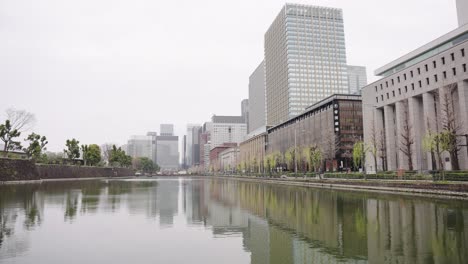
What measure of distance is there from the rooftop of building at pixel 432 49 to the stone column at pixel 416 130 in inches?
345

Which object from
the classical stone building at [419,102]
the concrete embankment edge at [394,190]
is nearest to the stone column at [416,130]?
the classical stone building at [419,102]

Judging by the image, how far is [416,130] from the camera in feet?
216

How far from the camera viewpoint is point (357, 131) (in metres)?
96.8

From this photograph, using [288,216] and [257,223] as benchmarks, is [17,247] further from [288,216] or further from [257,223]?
[288,216]

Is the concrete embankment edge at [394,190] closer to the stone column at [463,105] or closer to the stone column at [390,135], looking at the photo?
the stone column at [463,105]

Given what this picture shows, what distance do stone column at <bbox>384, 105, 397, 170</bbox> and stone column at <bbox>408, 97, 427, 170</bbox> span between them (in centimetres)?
642

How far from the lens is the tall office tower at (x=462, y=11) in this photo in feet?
227

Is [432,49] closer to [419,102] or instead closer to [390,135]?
[419,102]

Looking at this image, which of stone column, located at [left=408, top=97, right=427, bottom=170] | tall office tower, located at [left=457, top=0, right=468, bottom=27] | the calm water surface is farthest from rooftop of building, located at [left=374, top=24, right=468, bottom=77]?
the calm water surface

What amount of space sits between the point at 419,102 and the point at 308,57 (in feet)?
310

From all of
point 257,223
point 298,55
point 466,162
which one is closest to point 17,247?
point 257,223

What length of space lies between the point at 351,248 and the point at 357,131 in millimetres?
90996

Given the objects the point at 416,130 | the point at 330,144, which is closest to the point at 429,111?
the point at 416,130

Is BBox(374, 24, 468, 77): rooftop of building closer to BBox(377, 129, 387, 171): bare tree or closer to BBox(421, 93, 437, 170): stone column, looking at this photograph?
BBox(421, 93, 437, 170): stone column
